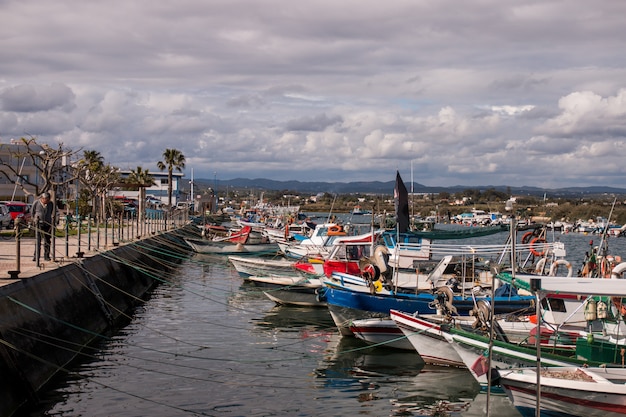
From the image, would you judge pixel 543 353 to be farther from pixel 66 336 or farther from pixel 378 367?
pixel 66 336

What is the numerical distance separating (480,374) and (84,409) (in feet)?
27.9

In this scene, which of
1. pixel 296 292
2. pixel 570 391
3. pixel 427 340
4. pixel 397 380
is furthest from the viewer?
pixel 296 292

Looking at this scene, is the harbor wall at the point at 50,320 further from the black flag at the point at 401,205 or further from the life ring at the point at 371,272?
the black flag at the point at 401,205

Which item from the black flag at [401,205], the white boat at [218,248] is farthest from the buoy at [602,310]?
the white boat at [218,248]

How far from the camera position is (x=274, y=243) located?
2648 inches

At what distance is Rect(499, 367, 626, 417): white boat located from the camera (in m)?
14.6

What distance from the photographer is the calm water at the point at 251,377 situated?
1695cm

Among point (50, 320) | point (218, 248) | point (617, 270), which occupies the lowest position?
point (218, 248)

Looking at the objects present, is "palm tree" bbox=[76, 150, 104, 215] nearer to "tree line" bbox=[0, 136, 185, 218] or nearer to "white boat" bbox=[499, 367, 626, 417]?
"tree line" bbox=[0, 136, 185, 218]

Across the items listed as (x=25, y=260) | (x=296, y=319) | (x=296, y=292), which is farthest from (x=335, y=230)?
(x=25, y=260)

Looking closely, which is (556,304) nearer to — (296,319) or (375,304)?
(375,304)

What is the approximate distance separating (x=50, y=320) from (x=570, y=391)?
41.9 feet

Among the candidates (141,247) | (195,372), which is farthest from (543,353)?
(141,247)

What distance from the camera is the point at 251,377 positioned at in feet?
64.5
